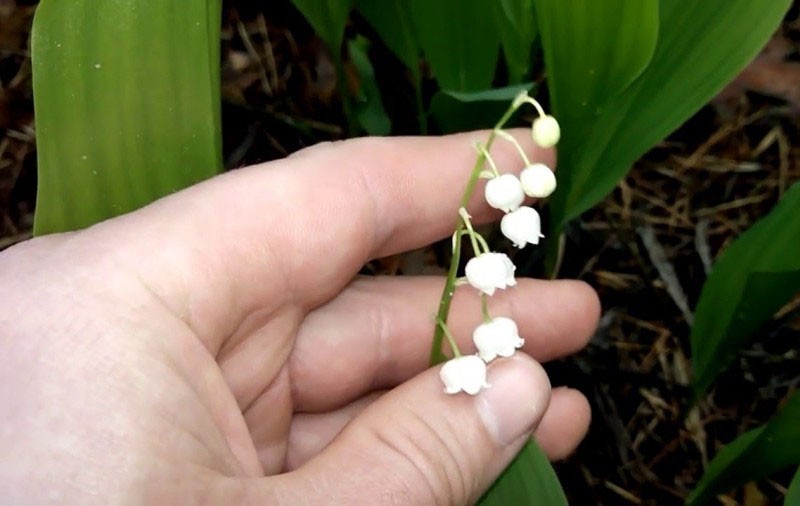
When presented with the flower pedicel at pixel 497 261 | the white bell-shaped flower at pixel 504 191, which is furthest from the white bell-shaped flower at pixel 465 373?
the white bell-shaped flower at pixel 504 191

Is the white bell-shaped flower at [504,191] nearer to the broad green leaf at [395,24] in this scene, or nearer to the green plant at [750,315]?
the green plant at [750,315]

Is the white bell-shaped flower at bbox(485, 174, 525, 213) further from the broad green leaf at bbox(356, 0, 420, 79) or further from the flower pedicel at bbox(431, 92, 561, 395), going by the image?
the broad green leaf at bbox(356, 0, 420, 79)

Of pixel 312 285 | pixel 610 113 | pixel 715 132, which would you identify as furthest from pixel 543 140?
pixel 715 132

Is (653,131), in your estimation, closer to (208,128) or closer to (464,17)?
(464,17)

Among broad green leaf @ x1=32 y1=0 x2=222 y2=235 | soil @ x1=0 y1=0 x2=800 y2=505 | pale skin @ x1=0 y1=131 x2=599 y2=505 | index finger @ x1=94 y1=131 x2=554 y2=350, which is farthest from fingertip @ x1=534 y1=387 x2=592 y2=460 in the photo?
broad green leaf @ x1=32 y1=0 x2=222 y2=235

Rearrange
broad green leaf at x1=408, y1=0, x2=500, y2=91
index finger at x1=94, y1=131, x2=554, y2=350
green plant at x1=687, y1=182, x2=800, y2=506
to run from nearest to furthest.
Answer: index finger at x1=94, y1=131, x2=554, y2=350
green plant at x1=687, y1=182, x2=800, y2=506
broad green leaf at x1=408, y1=0, x2=500, y2=91

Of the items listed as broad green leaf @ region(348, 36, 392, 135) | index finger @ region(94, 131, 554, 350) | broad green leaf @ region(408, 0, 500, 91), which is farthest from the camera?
broad green leaf @ region(348, 36, 392, 135)
